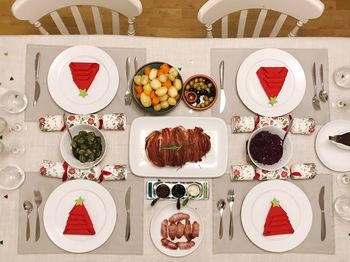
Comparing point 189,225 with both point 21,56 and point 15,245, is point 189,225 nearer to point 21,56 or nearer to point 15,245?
point 15,245

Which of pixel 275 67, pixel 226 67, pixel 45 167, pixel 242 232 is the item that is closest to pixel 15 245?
pixel 45 167

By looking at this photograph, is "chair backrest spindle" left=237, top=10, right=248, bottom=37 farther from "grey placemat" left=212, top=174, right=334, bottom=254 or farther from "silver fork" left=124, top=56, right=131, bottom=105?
"grey placemat" left=212, top=174, right=334, bottom=254

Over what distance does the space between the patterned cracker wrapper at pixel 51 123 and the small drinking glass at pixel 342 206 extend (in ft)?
3.86

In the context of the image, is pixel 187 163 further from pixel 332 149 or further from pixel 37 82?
pixel 37 82

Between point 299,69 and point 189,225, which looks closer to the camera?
point 189,225

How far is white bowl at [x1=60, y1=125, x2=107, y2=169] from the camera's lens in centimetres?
155

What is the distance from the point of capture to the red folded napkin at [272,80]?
164cm

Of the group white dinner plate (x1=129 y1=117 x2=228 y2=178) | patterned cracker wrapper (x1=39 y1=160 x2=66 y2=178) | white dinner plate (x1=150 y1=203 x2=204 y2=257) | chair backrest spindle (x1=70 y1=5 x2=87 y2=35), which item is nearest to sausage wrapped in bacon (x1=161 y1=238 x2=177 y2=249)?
white dinner plate (x1=150 y1=203 x2=204 y2=257)

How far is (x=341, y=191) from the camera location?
161 cm

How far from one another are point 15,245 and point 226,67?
3.73 feet

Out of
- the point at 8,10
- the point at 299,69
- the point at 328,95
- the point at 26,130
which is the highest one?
the point at 8,10

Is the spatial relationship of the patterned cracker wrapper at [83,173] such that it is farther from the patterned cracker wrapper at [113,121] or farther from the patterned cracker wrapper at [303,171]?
the patterned cracker wrapper at [303,171]

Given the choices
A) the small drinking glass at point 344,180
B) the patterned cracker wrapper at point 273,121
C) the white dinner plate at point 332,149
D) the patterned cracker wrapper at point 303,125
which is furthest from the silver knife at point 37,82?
the small drinking glass at point 344,180

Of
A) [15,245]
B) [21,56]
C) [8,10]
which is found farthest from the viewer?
[8,10]
